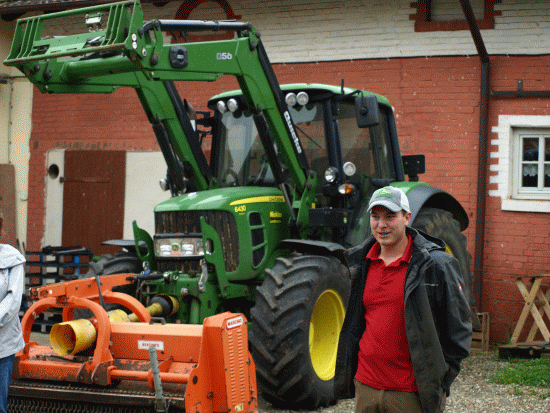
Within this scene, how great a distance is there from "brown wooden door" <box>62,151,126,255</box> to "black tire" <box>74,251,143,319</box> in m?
3.93

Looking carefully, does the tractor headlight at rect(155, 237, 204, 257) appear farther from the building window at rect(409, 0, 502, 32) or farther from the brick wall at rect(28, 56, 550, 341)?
the building window at rect(409, 0, 502, 32)

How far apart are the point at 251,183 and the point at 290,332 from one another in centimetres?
179

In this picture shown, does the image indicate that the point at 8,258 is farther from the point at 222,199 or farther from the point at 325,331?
the point at 325,331

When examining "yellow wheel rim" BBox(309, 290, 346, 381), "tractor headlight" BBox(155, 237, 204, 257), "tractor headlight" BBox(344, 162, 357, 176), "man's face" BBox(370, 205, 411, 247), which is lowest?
"yellow wheel rim" BBox(309, 290, 346, 381)

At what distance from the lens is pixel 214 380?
4246 millimetres

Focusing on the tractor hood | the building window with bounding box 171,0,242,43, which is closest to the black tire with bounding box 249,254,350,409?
the tractor hood

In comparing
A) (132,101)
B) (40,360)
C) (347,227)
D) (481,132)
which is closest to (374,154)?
(347,227)

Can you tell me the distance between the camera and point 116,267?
21.2ft

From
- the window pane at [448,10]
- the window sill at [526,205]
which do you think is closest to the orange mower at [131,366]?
the window sill at [526,205]

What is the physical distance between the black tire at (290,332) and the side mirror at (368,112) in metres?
1.14

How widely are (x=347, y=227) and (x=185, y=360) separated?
2.41m

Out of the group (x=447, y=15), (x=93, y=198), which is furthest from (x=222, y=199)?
(x=93, y=198)

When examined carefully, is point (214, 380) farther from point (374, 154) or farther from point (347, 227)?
point (374, 154)

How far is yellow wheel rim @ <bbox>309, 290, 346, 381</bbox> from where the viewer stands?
576 cm
